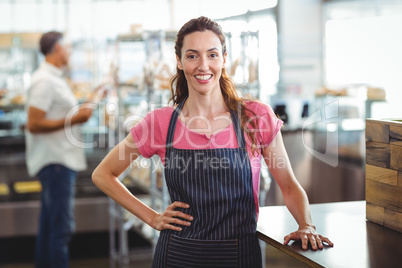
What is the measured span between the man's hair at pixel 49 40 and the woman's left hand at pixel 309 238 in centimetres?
252

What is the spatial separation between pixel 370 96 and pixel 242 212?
2.95 metres

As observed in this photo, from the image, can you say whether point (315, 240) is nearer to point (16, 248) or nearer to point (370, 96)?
point (370, 96)

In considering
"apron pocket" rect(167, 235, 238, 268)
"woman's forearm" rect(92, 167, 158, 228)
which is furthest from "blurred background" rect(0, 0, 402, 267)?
"apron pocket" rect(167, 235, 238, 268)

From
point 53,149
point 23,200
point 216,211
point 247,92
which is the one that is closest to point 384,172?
point 216,211

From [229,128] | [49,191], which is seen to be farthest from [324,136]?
[229,128]

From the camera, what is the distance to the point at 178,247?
5.49 ft

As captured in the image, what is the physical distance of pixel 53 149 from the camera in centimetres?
338

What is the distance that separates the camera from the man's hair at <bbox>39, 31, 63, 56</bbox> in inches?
137

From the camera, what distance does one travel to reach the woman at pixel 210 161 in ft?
5.35

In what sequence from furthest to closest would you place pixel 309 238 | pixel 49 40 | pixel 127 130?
1. pixel 127 130
2. pixel 49 40
3. pixel 309 238

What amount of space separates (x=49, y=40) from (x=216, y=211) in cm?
230

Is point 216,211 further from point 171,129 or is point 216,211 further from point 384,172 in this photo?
point 384,172

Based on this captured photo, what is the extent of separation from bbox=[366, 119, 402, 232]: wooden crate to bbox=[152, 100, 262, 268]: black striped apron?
368mm

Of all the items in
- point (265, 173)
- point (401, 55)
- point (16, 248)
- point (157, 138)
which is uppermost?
point (401, 55)
